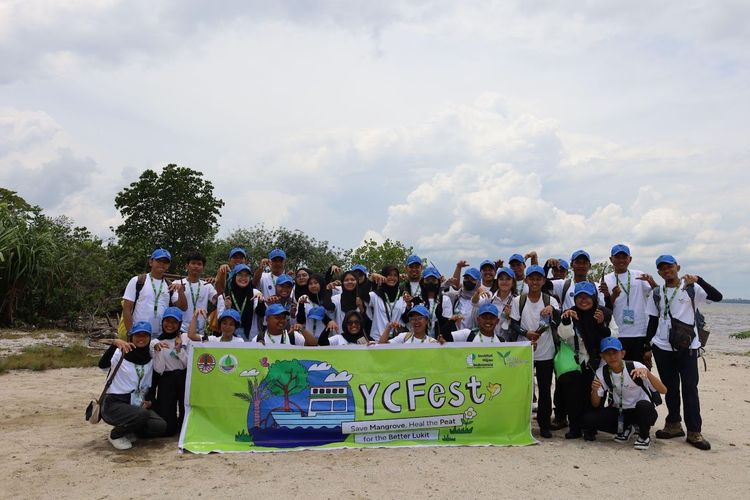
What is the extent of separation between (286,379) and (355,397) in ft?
2.61

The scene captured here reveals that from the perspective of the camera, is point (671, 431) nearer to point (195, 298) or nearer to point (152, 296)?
point (195, 298)

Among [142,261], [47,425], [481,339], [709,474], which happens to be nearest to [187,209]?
[142,261]

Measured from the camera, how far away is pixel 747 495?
5.28 m

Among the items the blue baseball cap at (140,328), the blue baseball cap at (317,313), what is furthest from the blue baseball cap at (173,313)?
the blue baseball cap at (317,313)

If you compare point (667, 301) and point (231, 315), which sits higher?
point (667, 301)

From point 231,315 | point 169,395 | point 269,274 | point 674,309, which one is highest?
point 269,274

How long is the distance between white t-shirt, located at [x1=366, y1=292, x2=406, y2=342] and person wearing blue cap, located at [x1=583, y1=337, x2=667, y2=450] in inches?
99.8

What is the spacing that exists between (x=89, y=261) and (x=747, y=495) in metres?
18.3

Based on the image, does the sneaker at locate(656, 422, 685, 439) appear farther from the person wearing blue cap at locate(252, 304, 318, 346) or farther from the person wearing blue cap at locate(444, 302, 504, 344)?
the person wearing blue cap at locate(252, 304, 318, 346)

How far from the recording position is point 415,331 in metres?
7.13

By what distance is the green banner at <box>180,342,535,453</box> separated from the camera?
252 inches

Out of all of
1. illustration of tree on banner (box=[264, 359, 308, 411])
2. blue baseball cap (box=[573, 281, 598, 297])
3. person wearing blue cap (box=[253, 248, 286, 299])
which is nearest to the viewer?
illustration of tree on banner (box=[264, 359, 308, 411])

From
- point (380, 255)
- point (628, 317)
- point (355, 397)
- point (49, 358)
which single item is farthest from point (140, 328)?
point (380, 255)

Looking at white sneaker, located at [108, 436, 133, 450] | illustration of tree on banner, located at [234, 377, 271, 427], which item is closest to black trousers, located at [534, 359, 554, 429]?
illustration of tree on banner, located at [234, 377, 271, 427]
